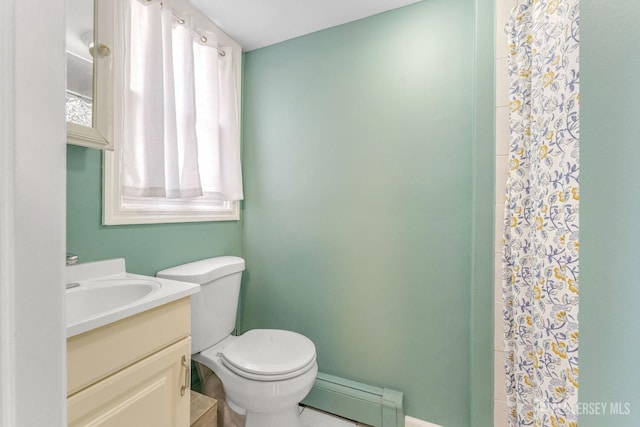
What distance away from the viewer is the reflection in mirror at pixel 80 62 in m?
0.95

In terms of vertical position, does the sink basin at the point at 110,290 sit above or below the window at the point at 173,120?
below

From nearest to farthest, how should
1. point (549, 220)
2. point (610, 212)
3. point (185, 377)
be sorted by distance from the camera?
point (610, 212)
point (549, 220)
point (185, 377)

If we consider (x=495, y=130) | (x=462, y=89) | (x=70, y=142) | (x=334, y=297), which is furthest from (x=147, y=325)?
(x=462, y=89)

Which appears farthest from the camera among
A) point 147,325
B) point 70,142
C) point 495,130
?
point 495,130

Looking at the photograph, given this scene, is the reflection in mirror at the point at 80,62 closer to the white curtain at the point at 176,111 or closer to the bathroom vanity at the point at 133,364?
the white curtain at the point at 176,111

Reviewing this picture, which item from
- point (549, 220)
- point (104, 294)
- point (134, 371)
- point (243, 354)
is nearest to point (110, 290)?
point (104, 294)

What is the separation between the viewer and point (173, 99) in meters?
1.30

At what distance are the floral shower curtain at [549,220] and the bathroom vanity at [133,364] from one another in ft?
3.40

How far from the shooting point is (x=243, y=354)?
1250 millimetres

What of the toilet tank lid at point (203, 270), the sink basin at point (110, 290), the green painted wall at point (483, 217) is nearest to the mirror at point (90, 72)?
the sink basin at point (110, 290)

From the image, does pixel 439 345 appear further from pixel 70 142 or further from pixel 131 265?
pixel 70 142

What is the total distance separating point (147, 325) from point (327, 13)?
166cm

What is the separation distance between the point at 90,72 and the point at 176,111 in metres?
0.40

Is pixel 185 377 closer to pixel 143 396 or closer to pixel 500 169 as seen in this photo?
pixel 143 396
